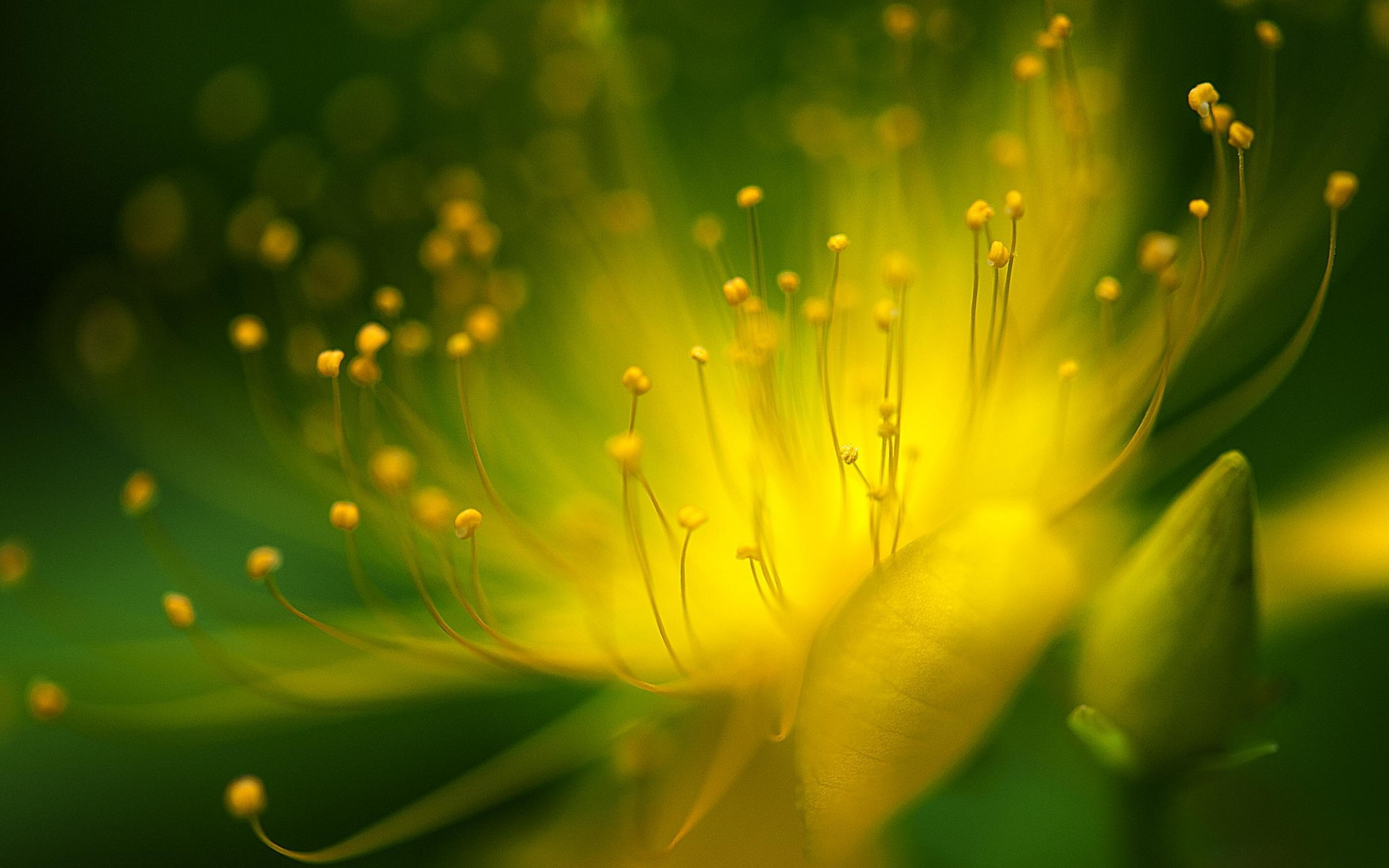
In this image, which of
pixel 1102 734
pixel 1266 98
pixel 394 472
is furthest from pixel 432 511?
pixel 1266 98

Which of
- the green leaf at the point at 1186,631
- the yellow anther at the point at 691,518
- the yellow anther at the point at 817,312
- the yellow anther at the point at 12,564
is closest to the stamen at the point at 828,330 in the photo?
the yellow anther at the point at 817,312

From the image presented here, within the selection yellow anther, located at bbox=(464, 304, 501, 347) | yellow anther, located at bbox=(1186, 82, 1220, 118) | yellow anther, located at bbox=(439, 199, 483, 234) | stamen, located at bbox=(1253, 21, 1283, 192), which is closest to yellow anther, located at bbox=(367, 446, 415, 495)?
yellow anther, located at bbox=(464, 304, 501, 347)

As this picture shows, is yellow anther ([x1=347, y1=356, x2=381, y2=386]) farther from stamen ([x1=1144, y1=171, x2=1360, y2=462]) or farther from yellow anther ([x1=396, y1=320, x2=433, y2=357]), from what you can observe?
stamen ([x1=1144, y1=171, x2=1360, y2=462])

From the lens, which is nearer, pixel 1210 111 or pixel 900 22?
pixel 1210 111

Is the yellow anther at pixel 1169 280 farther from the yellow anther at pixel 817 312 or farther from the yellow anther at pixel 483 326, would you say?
the yellow anther at pixel 483 326

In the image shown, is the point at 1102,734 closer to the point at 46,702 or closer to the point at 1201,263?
the point at 1201,263
